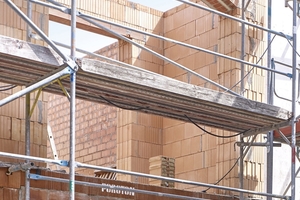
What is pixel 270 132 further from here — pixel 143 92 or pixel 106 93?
pixel 106 93

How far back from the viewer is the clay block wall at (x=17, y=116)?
9.19 meters

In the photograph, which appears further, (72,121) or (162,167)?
(162,167)

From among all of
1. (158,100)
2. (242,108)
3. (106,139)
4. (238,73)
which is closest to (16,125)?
(158,100)

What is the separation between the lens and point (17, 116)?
366 inches

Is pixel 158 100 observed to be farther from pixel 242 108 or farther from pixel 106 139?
pixel 106 139

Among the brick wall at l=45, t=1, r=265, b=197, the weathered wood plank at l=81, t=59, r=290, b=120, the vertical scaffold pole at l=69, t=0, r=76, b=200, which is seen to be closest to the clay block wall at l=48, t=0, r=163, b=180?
the brick wall at l=45, t=1, r=265, b=197

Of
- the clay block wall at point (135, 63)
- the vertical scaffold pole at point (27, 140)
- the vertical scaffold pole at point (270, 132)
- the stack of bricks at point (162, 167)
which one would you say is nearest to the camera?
the vertical scaffold pole at point (27, 140)

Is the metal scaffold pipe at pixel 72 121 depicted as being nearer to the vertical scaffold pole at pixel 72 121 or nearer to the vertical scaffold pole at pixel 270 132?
the vertical scaffold pole at pixel 72 121

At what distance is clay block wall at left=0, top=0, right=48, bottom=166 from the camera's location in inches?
362

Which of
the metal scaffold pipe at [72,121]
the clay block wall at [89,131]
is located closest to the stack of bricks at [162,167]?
the metal scaffold pipe at [72,121]

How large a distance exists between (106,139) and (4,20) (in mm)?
7281

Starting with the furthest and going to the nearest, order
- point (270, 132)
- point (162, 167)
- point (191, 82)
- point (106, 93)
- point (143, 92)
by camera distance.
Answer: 1. point (191, 82)
2. point (162, 167)
3. point (270, 132)
4. point (106, 93)
5. point (143, 92)

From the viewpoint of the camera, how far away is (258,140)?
11539mm

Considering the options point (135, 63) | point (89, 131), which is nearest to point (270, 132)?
point (135, 63)
